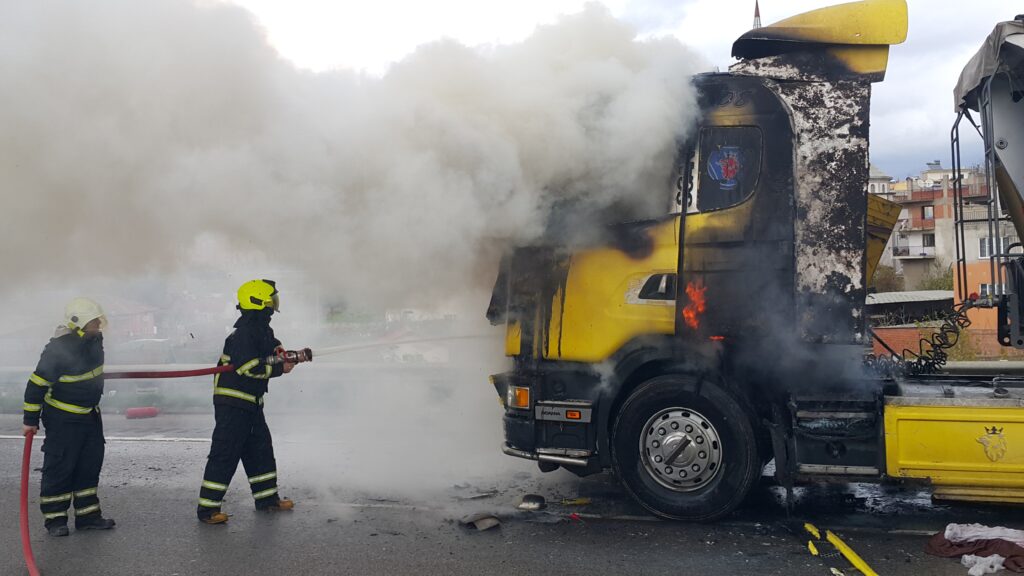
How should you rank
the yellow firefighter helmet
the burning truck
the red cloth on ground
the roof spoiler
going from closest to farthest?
the red cloth on ground < the burning truck < the roof spoiler < the yellow firefighter helmet

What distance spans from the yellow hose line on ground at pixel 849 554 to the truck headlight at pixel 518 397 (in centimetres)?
201

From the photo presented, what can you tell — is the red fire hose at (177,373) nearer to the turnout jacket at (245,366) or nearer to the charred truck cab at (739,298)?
the turnout jacket at (245,366)

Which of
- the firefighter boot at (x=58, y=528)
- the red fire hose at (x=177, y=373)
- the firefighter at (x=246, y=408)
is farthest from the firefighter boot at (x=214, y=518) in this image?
the red fire hose at (x=177, y=373)

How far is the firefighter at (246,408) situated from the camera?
549 centimetres

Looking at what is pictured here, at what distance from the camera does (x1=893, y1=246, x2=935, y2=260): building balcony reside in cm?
5991

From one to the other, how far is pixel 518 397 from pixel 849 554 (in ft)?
7.24

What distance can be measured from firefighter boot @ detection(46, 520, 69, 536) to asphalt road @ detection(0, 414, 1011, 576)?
0.29ft

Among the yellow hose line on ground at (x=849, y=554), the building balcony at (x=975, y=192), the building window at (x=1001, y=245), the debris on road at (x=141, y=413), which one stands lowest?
the yellow hose line on ground at (x=849, y=554)

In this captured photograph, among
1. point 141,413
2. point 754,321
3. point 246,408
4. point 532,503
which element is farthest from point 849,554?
point 141,413

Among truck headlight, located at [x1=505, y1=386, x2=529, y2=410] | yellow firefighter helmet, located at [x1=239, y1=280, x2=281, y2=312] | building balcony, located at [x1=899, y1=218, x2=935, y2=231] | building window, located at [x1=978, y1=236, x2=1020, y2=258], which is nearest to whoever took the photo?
building window, located at [x1=978, y1=236, x2=1020, y2=258]

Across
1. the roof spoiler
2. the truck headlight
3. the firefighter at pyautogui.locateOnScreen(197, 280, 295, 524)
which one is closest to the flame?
the truck headlight

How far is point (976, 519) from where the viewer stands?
5133 millimetres

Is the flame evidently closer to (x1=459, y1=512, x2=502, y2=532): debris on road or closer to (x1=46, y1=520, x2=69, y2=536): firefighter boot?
(x1=459, y1=512, x2=502, y2=532): debris on road

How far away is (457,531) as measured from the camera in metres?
5.12
